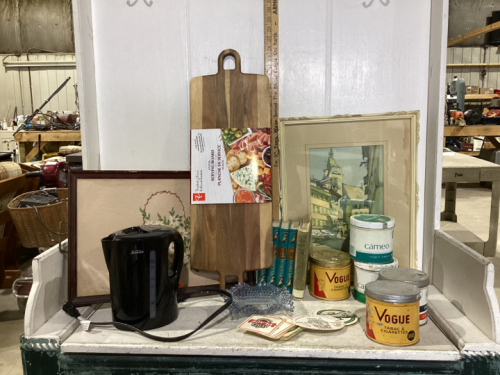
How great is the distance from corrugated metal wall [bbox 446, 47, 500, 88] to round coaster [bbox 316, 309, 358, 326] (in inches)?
338

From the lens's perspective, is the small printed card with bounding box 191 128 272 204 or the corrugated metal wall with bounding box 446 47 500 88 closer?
the small printed card with bounding box 191 128 272 204

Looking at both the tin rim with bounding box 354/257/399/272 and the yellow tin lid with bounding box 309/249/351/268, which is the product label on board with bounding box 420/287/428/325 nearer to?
the tin rim with bounding box 354/257/399/272

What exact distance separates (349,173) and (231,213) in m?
0.41

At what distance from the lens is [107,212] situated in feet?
4.06

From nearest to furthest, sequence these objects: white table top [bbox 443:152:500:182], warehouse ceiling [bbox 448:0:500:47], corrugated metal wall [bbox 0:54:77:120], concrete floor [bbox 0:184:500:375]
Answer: concrete floor [bbox 0:184:500:375]
white table top [bbox 443:152:500:182]
warehouse ceiling [bbox 448:0:500:47]
corrugated metal wall [bbox 0:54:77:120]

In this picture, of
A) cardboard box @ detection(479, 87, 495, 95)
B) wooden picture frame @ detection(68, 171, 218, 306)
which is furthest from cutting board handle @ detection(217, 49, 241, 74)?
cardboard box @ detection(479, 87, 495, 95)

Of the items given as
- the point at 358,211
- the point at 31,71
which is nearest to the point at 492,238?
the point at 358,211

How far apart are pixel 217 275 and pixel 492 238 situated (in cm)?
310

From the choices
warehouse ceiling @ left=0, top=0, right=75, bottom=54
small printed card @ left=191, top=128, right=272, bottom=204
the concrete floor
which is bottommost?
the concrete floor

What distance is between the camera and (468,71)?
8586 millimetres

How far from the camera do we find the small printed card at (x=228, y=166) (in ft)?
4.08

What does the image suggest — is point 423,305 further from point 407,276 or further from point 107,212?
point 107,212

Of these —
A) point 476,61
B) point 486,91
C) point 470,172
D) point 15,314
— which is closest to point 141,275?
point 15,314

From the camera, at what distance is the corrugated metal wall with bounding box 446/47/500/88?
8.52 m
